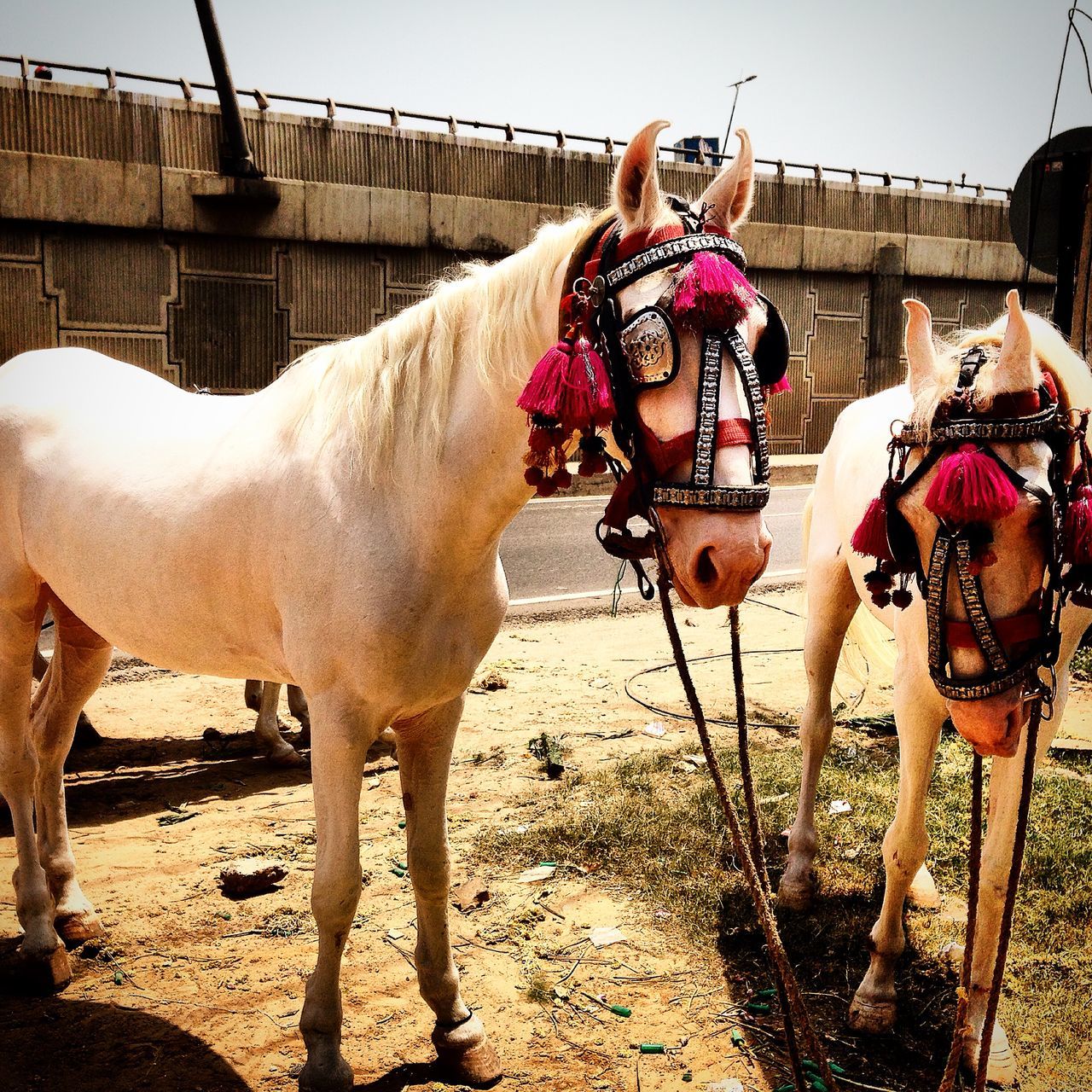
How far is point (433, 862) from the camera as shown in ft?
9.20

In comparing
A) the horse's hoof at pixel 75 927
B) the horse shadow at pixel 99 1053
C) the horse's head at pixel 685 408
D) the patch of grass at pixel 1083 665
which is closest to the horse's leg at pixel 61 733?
the horse's hoof at pixel 75 927

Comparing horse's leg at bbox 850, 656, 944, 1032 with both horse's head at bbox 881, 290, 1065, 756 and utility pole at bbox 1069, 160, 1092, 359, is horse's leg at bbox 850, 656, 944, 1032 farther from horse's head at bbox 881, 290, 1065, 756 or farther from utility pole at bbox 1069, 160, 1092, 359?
utility pole at bbox 1069, 160, 1092, 359

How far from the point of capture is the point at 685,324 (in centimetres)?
189

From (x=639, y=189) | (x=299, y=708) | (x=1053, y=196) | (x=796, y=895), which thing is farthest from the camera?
(x=1053, y=196)

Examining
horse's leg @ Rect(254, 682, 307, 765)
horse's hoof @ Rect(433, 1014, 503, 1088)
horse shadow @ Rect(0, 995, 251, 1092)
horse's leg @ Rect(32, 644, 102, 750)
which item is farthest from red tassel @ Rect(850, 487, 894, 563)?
horse's leg @ Rect(32, 644, 102, 750)

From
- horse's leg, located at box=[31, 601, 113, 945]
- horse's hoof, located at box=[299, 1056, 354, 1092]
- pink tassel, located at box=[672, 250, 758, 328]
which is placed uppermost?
pink tassel, located at box=[672, 250, 758, 328]

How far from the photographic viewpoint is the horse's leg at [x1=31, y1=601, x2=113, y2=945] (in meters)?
3.42

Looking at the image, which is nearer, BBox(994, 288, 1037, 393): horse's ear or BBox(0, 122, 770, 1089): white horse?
BBox(994, 288, 1037, 393): horse's ear

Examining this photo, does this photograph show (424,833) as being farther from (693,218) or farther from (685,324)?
(693,218)

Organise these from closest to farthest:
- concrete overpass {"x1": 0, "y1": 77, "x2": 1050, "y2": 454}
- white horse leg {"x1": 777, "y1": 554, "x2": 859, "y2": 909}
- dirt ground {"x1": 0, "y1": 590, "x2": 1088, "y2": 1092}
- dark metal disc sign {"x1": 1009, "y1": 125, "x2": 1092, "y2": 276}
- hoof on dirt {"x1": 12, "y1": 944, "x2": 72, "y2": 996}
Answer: dirt ground {"x1": 0, "y1": 590, "x2": 1088, "y2": 1092}, hoof on dirt {"x1": 12, "y1": 944, "x2": 72, "y2": 996}, white horse leg {"x1": 777, "y1": 554, "x2": 859, "y2": 909}, dark metal disc sign {"x1": 1009, "y1": 125, "x2": 1092, "y2": 276}, concrete overpass {"x1": 0, "y1": 77, "x2": 1050, "y2": 454}

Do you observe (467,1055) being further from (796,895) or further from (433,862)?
(796,895)

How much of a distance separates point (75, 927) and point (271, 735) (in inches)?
68.0

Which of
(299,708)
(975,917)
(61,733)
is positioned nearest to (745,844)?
(975,917)

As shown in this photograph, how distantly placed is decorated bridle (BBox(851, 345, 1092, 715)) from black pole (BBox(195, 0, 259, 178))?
17.1m
